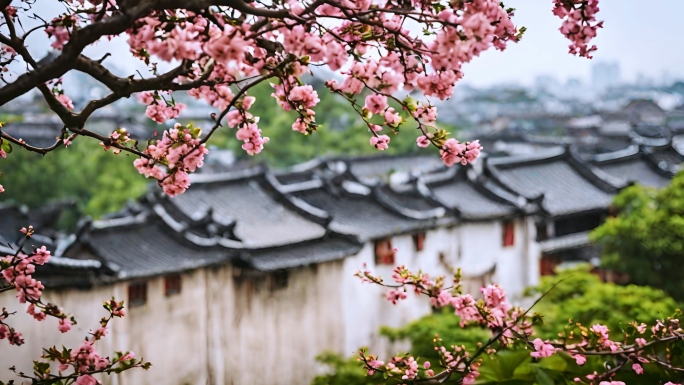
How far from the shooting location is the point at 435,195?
18.9m

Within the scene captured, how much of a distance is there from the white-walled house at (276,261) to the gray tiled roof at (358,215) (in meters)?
0.04

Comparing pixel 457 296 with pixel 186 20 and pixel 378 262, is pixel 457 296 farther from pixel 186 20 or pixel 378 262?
pixel 378 262

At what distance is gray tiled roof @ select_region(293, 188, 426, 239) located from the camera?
16.2 meters

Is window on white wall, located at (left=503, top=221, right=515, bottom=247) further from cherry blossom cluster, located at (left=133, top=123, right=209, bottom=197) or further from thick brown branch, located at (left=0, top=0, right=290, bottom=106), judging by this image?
thick brown branch, located at (left=0, top=0, right=290, bottom=106)

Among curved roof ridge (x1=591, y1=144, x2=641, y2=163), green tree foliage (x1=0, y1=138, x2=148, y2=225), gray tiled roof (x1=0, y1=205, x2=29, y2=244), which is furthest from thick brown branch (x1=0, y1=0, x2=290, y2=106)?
curved roof ridge (x1=591, y1=144, x2=641, y2=163)

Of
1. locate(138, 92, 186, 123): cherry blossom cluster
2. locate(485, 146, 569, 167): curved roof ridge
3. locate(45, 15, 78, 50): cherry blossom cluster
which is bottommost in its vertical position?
locate(138, 92, 186, 123): cherry blossom cluster

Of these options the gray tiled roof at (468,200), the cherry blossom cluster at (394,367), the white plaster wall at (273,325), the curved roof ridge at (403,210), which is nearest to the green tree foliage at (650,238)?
the curved roof ridge at (403,210)

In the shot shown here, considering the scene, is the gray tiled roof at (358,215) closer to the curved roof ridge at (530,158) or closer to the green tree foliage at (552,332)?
the green tree foliage at (552,332)

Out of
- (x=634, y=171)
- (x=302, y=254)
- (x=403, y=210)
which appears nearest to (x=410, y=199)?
(x=403, y=210)

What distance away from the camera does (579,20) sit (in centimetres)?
315

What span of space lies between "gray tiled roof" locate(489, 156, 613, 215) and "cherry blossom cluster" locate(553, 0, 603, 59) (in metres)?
17.2

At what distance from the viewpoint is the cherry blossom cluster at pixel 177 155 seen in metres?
3.25

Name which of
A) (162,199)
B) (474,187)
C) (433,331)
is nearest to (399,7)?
(433,331)

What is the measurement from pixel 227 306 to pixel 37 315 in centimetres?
907
